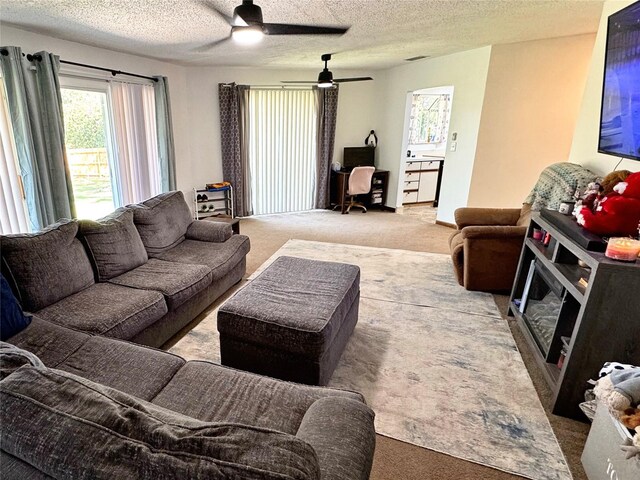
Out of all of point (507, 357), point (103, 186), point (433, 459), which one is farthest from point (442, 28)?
point (103, 186)

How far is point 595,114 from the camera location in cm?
269

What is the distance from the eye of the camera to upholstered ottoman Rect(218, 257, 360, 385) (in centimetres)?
184

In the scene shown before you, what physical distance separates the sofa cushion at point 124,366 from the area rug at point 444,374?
27.5 inches

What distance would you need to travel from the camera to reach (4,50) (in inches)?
103

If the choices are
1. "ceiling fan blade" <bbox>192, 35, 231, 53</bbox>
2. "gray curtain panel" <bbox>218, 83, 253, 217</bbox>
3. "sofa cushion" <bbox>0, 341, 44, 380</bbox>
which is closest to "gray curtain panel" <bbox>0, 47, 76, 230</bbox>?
"ceiling fan blade" <bbox>192, 35, 231, 53</bbox>

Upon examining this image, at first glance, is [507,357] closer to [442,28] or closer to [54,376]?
[54,376]

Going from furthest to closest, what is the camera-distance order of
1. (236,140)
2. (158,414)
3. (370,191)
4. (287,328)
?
(370,191) < (236,140) < (287,328) < (158,414)

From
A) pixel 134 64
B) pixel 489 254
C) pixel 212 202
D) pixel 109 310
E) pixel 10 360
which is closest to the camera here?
pixel 10 360

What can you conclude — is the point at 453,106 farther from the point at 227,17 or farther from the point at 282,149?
the point at 227,17

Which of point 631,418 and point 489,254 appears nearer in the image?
point 631,418

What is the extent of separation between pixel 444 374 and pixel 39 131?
3637 millimetres

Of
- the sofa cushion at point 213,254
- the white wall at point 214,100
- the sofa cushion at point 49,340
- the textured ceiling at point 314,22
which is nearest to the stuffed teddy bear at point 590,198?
the textured ceiling at point 314,22

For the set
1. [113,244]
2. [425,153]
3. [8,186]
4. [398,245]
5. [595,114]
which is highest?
[595,114]

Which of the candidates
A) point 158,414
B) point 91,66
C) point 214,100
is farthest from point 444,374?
point 214,100
